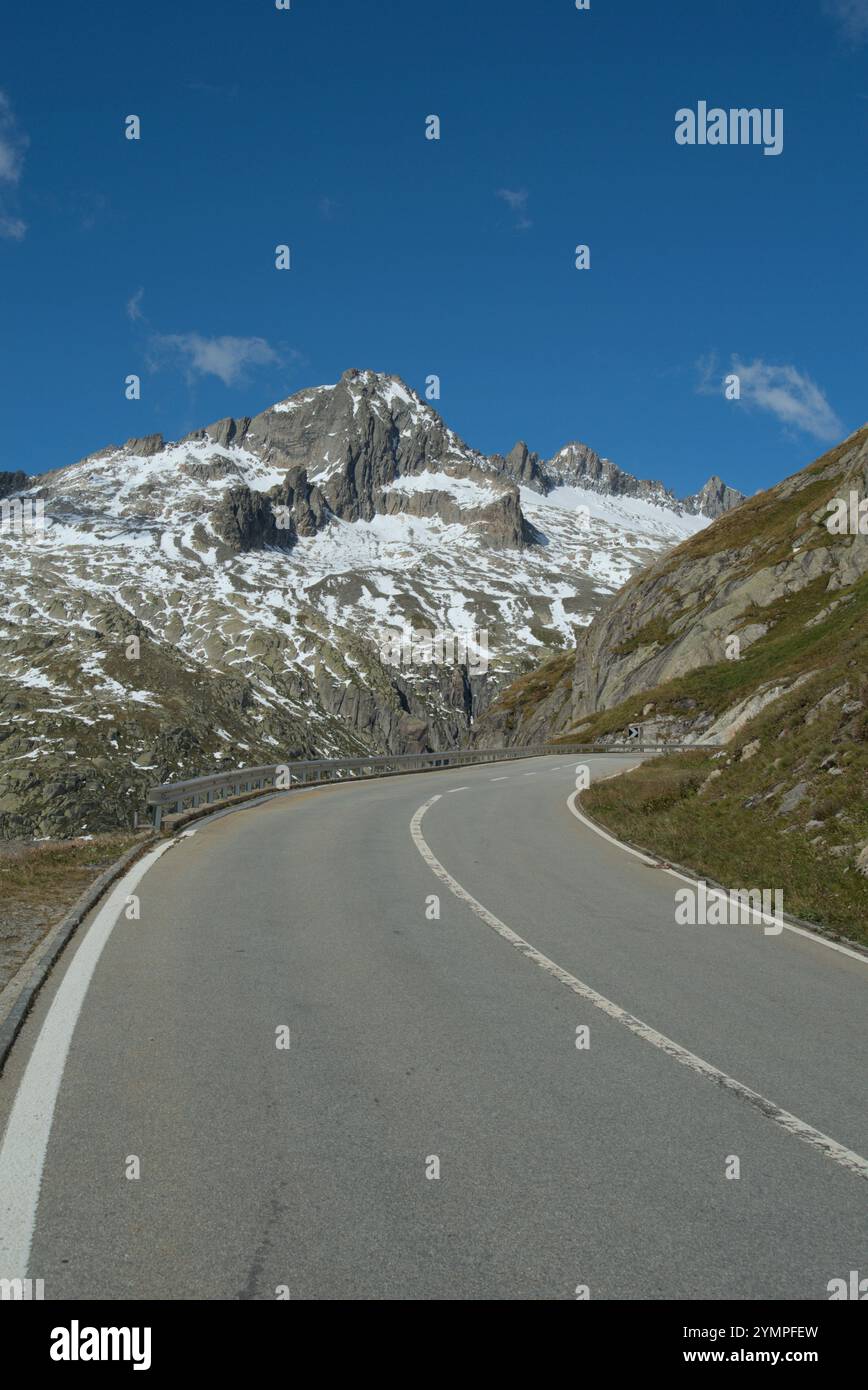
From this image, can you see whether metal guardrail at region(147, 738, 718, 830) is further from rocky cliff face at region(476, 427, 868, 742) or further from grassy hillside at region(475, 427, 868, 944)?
grassy hillside at region(475, 427, 868, 944)

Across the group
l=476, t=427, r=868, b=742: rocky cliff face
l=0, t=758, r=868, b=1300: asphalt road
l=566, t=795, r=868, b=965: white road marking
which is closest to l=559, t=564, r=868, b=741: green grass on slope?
l=476, t=427, r=868, b=742: rocky cliff face

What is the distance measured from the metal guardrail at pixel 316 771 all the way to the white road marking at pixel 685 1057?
9622 mm

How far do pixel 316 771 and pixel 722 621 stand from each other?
3952 centimetres

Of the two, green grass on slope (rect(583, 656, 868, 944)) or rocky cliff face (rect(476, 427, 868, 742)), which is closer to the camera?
green grass on slope (rect(583, 656, 868, 944))

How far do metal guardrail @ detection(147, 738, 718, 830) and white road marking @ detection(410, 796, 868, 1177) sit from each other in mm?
9622

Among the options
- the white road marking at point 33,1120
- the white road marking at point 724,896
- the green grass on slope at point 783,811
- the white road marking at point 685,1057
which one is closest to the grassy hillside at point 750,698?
the green grass on slope at point 783,811

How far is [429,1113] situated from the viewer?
5.32 meters

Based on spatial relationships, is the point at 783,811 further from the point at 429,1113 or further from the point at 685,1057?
the point at 429,1113

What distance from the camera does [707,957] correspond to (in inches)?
376

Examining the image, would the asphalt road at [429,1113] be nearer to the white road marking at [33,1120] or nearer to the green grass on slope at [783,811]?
the white road marking at [33,1120]

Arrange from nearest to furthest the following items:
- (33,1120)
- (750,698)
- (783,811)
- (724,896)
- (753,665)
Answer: (33,1120) < (724,896) < (783,811) < (750,698) < (753,665)

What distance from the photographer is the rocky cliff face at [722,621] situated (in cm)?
5516

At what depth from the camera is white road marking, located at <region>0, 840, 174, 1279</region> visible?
4.00 metres

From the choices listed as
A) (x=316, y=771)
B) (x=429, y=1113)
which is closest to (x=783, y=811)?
(x=429, y=1113)
